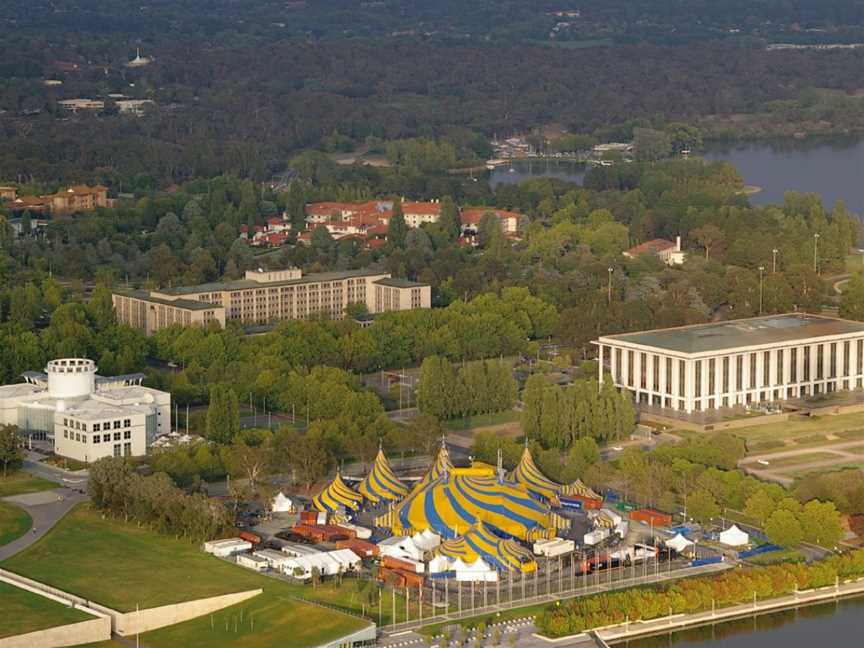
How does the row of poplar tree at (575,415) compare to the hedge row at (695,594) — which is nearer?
the hedge row at (695,594)

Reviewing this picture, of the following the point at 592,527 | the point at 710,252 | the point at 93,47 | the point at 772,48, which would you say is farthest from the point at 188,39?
the point at 592,527

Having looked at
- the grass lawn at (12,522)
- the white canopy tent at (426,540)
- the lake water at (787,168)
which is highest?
the white canopy tent at (426,540)

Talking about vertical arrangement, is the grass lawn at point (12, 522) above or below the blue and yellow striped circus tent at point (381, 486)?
below

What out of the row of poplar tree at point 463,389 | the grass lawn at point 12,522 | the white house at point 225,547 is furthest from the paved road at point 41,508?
the row of poplar tree at point 463,389

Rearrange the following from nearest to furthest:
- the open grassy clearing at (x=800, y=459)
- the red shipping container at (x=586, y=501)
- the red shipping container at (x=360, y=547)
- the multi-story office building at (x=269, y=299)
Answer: the red shipping container at (x=360, y=547) < the red shipping container at (x=586, y=501) < the open grassy clearing at (x=800, y=459) < the multi-story office building at (x=269, y=299)

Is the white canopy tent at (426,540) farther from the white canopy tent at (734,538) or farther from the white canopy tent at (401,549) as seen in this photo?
the white canopy tent at (734,538)

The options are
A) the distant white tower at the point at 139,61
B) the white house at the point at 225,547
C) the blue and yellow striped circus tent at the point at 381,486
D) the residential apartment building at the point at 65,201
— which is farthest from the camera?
the distant white tower at the point at 139,61

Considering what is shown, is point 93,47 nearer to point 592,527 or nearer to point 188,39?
point 188,39
